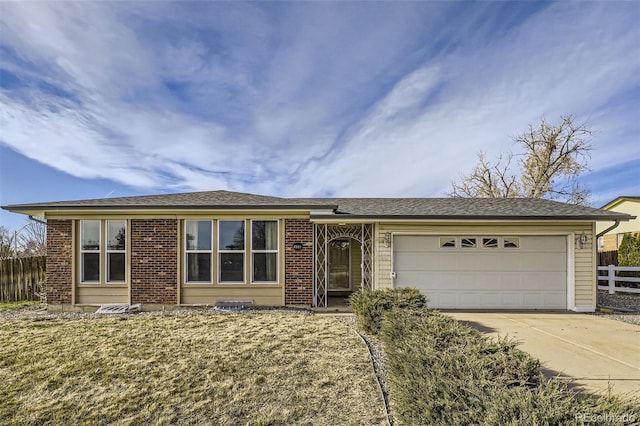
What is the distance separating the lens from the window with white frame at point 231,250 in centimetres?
880

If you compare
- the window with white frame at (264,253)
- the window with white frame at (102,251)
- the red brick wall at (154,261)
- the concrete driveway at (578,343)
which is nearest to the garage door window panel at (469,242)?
the concrete driveway at (578,343)

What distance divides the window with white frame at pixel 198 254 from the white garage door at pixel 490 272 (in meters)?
5.21

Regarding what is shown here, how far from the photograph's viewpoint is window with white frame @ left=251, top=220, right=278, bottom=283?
28.9 ft

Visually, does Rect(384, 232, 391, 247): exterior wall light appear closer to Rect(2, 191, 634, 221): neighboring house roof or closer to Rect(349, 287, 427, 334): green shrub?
Rect(2, 191, 634, 221): neighboring house roof

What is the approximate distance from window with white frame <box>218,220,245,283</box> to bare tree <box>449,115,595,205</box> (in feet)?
67.5

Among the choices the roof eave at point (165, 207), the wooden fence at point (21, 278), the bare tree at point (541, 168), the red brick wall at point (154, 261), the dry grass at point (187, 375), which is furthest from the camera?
the bare tree at point (541, 168)

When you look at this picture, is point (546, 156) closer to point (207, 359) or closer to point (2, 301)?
point (207, 359)

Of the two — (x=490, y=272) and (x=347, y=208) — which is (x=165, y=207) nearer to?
(x=347, y=208)

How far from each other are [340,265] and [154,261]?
6.45 metres

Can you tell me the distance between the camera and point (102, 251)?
8719 mm

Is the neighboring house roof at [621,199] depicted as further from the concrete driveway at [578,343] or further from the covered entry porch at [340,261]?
the covered entry porch at [340,261]

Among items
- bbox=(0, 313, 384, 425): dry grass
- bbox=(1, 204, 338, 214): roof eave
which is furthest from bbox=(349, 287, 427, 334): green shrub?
bbox=(1, 204, 338, 214): roof eave

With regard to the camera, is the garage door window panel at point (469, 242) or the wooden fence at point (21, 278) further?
the wooden fence at point (21, 278)

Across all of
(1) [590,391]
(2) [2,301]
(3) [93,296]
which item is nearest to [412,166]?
(1) [590,391]
